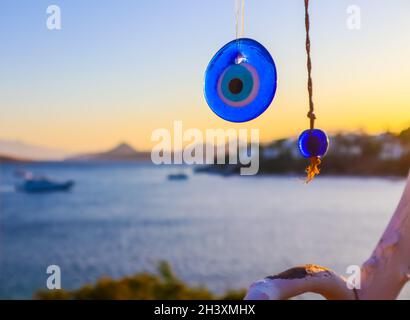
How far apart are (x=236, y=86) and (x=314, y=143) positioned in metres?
0.23

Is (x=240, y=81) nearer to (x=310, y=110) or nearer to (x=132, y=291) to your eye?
(x=310, y=110)

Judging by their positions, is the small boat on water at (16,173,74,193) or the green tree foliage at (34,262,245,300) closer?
the green tree foliage at (34,262,245,300)

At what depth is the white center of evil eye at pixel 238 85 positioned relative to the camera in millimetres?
1594

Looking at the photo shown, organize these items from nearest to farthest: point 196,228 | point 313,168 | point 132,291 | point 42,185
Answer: point 313,168 < point 132,291 < point 196,228 < point 42,185

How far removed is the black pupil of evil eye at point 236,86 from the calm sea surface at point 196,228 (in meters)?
11.5

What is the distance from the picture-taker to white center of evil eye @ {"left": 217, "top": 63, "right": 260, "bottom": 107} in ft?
5.23

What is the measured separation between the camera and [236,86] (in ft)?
5.25

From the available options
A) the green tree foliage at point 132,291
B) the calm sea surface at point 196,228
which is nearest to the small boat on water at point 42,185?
the calm sea surface at point 196,228

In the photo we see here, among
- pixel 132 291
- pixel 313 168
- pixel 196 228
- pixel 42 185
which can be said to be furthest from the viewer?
pixel 42 185

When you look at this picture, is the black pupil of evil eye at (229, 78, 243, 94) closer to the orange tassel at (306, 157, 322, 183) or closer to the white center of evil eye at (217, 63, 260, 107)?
the white center of evil eye at (217, 63, 260, 107)

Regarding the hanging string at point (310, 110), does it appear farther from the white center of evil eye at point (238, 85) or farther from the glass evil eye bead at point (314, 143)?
the white center of evil eye at point (238, 85)

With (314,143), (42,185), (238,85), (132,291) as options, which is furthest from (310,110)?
(42,185)

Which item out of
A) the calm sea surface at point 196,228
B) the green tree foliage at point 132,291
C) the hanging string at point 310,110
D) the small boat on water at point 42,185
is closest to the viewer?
the hanging string at point 310,110

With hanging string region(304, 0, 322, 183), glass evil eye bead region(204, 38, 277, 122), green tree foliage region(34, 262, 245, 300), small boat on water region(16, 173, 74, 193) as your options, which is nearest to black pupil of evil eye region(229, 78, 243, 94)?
glass evil eye bead region(204, 38, 277, 122)
